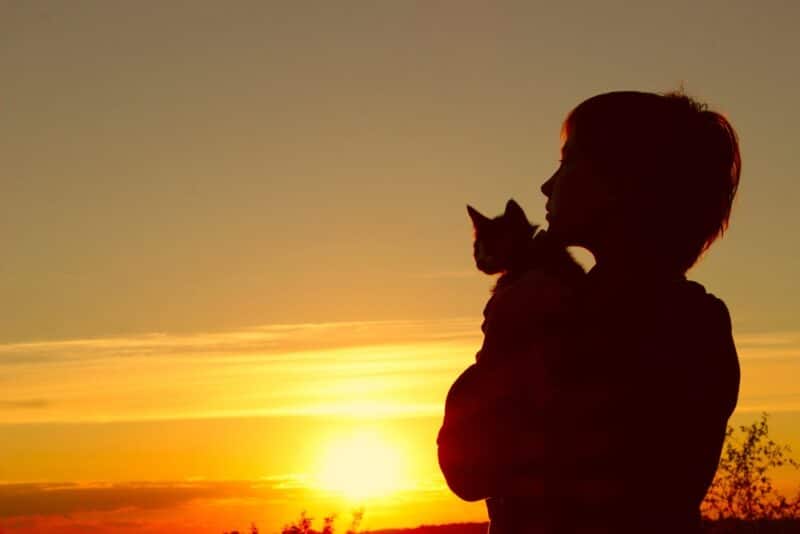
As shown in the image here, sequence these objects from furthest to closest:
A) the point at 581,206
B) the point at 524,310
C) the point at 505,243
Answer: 1. the point at 505,243
2. the point at 581,206
3. the point at 524,310

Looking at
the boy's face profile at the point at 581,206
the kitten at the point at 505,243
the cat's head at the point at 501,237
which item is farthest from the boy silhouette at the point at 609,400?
the cat's head at the point at 501,237

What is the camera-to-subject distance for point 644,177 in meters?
2.51

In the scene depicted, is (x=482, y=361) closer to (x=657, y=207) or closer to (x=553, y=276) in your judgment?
(x=553, y=276)

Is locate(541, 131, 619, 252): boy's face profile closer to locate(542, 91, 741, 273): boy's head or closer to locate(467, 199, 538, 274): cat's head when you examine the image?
locate(542, 91, 741, 273): boy's head

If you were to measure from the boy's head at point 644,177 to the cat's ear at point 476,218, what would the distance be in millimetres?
1736

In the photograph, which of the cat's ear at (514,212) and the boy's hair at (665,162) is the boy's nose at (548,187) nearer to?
the boy's hair at (665,162)

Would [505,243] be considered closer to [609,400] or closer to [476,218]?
[476,218]

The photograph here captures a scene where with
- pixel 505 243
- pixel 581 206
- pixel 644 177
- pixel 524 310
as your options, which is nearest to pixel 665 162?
pixel 644 177

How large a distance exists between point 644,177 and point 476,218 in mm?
1957

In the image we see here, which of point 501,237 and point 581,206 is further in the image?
point 501,237

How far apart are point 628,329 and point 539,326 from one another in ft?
0.70

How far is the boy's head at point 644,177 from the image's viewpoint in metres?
2.50

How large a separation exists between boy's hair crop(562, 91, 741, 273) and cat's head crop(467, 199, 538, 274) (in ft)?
4.87

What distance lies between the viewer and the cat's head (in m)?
4.11
